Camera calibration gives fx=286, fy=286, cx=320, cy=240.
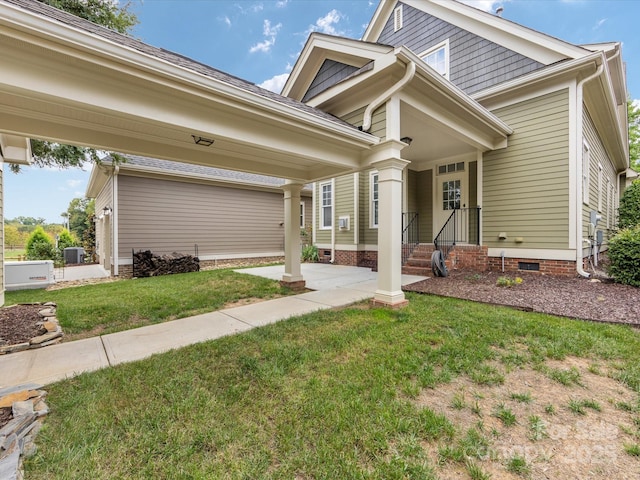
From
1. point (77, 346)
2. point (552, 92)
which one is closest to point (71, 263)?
point (77, 346)

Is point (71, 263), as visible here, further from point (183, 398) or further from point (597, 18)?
point (597, 18)

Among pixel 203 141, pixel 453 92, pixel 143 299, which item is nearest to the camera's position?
pixel 203 141

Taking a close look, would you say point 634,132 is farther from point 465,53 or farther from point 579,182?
point 579,182

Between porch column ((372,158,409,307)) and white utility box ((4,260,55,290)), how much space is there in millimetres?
8545

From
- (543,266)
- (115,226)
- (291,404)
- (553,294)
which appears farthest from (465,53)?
(115,226)

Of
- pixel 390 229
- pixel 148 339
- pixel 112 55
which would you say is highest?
pixel 112 55

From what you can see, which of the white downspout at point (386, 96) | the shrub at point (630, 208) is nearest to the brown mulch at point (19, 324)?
the white downspout at point (386, 96)

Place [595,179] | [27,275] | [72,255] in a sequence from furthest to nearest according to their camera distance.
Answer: [72,255] → [595,179] → [27,275]

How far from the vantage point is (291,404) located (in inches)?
82.4

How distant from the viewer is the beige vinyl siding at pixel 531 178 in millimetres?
6582

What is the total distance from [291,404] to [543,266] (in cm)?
724

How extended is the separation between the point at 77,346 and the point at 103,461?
2.27 m

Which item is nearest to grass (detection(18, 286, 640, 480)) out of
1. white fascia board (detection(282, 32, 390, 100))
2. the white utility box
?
white fascia board (detection(282, 32, 390, 100))

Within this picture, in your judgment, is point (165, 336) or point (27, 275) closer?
point (165, 336)
